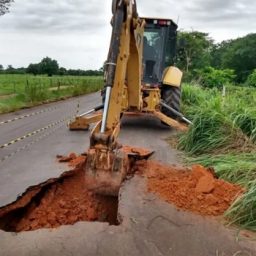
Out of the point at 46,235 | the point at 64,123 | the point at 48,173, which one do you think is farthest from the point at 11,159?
the point at 64,123

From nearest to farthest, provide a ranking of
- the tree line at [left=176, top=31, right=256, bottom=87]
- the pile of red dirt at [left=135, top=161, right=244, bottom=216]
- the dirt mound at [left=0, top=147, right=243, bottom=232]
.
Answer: the dirt mound at [left=0, top=147, right=243, bottom=232]
the pile of red dirt at [left=135, top=161, right=244, bottom=216]
the tree line at [left=176, top=31, right=256, bottom=87]

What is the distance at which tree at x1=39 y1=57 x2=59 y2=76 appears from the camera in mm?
70188

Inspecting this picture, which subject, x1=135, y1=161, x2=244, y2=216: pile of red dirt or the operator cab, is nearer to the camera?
x1=135, y1=161, x2=244, y2=216: pile of red dirt

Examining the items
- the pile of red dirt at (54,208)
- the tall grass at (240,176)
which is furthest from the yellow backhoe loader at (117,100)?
the tall grass at (240,176)

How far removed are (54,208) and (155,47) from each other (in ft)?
25.8

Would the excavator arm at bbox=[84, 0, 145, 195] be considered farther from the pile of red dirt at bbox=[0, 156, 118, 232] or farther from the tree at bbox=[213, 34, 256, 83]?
the tree at bbox=[213, 34, 256, 83]

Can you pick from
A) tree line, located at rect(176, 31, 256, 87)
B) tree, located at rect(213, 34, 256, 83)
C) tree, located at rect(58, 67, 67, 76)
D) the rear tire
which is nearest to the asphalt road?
the rear tire

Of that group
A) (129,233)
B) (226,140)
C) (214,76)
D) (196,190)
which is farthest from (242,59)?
(129,233)

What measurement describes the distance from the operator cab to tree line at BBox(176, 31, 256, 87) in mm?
14911

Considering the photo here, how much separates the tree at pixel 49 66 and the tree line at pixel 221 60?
85.4 feet

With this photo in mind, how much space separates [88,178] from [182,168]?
253 centimetres

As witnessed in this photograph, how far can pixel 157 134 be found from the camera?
11.6 meters

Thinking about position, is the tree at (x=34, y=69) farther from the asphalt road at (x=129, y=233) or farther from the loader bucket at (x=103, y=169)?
the loader bucket at (x=103, y=169)

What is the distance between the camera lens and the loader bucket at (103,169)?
544cm
